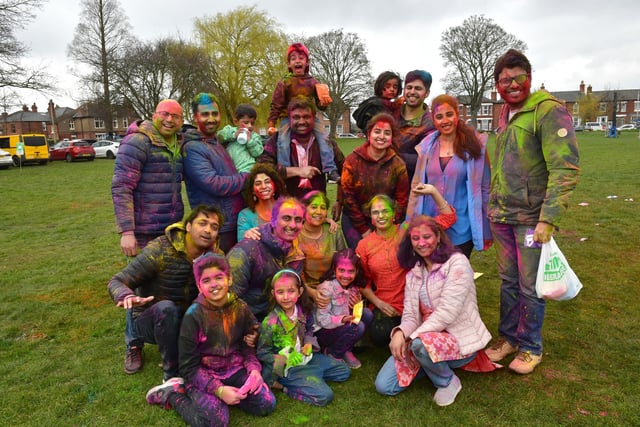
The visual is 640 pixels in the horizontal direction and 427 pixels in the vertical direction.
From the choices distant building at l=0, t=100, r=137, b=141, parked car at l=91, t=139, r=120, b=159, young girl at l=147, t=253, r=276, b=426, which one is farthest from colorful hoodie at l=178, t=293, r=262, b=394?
distant building at l=0, t=100, r=137, b=141

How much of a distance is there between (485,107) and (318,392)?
3594 inches

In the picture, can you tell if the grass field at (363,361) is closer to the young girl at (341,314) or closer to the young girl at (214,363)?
the young girl at (214,363)

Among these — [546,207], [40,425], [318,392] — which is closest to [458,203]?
[546,207]

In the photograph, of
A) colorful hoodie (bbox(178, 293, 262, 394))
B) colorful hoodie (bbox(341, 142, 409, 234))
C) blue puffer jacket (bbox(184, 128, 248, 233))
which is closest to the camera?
colorful hoodie (bbox(178, 293, 262, 394))

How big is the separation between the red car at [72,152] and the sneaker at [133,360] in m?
30.0

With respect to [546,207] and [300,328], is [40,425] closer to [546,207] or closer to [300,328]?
[300,328]

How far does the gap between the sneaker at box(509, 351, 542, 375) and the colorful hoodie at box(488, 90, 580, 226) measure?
3.75ft

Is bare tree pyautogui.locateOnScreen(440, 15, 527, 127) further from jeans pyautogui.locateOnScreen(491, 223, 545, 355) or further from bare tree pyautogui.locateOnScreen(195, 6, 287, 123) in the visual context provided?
jeans pyautogui.locateOnScreen(491, 223, 545, 355)

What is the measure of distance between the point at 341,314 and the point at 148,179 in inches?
81.5

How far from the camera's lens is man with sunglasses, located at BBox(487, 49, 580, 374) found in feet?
10.4

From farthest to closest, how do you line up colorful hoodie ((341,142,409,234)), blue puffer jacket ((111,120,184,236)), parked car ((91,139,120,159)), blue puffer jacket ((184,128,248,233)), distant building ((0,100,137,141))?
distant building ((0,100,137,141)), parked car ((91,139,120,159)), colorful hoodie ((341,142,409,234)), blue puffer jacket ((184,128,248,233)), blue puffer jacket ((111,120,184,236))

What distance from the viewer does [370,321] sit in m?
3.85

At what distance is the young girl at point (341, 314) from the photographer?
145 inches

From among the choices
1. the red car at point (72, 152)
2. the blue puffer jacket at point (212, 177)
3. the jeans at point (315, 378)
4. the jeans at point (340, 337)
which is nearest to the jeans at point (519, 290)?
the jeans at point (340, 337)
